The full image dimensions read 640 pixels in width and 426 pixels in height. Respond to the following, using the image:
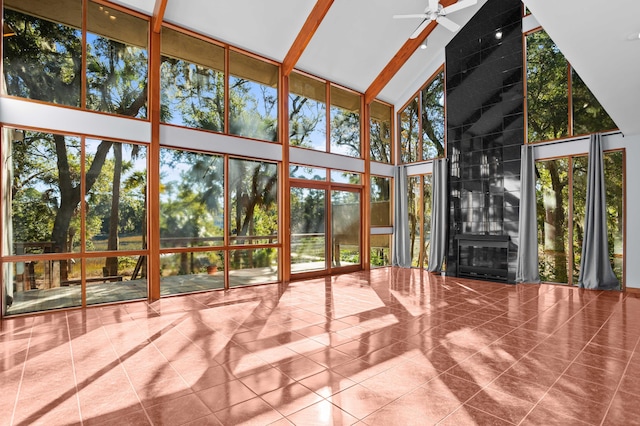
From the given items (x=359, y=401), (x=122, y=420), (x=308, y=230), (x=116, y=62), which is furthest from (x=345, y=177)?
(x=122, y=420)

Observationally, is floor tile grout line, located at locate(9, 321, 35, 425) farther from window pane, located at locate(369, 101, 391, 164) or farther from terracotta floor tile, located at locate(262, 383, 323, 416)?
window pane, located at locate(369, 101, 391, 164)

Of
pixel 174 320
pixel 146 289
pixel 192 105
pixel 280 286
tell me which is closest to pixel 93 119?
pixel 192 105

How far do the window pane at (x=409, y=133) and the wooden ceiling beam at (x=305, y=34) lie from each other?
3.72 m

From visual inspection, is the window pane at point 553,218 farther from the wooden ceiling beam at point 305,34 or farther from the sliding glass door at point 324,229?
the wooden ceiling beam at point 305,34

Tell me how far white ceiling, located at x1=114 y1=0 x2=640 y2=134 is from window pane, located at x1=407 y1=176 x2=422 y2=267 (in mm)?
2306

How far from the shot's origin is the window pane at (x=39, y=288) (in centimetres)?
444

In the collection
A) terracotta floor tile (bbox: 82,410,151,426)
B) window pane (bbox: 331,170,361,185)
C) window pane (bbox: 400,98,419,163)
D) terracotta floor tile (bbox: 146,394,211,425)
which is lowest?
terracotta floor tile (bbox: 146,394,211,425)

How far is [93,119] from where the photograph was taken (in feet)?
16.1

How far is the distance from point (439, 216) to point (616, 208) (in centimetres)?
317

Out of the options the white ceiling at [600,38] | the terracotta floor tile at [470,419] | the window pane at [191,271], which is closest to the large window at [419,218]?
the white ceiling at [600,38]

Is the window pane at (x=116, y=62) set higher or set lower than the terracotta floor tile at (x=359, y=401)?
higher

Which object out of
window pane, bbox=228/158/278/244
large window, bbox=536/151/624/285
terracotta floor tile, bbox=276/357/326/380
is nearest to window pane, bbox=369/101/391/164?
window pane, bbox=228/158/278/244

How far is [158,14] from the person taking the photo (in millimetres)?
5227

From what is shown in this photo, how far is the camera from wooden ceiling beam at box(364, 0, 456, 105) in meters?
7.56
